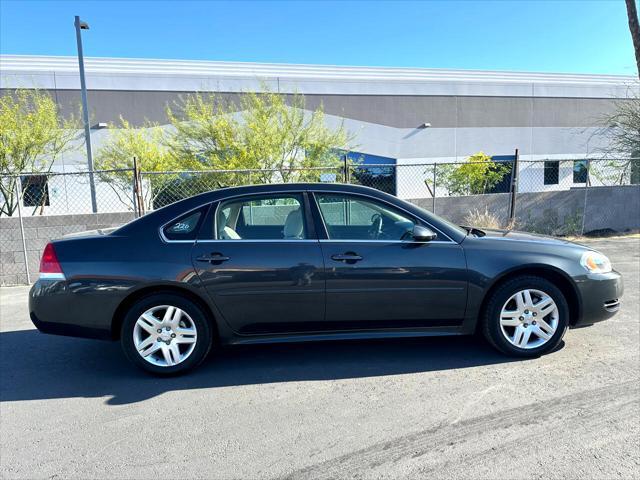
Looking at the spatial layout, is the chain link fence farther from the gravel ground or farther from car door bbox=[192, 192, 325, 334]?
car door bbox=[192, 192, 325, 334]

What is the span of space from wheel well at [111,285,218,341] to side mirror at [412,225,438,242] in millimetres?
1834

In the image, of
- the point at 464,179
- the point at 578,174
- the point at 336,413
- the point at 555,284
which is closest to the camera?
the point at 336,413

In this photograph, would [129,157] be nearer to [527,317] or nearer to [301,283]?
[301,283]

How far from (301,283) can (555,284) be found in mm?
2278

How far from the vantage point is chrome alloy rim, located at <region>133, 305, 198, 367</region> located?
352cm

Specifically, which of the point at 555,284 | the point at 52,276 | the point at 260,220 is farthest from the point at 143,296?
the point at 555,284

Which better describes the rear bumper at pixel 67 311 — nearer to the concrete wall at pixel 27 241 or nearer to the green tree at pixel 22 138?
the concrete wall at pixel 27 241

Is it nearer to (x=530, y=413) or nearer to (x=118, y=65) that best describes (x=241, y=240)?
(x=530, y=413)

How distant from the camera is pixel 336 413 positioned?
2961 mm

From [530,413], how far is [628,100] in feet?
59.0

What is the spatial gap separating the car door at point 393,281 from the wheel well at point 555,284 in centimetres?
29

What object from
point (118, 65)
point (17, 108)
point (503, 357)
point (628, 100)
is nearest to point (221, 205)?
point (503, 357)

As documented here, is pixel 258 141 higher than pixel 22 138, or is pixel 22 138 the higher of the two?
pixel 22 138

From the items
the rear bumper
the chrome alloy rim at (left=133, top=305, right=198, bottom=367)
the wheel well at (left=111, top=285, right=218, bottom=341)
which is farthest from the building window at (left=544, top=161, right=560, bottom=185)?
the rear bumper
